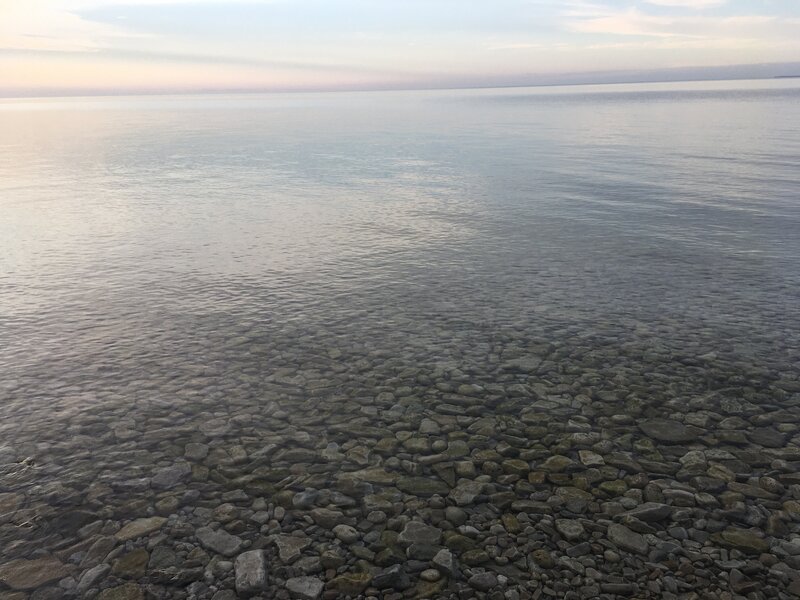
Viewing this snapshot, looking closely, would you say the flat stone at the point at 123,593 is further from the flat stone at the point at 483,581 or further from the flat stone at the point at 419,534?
the flat stone at the point at 483,581

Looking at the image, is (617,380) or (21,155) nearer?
(617,380)

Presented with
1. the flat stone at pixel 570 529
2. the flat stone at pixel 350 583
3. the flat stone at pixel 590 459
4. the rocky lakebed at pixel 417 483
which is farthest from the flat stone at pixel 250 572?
the flat stone at pixel 590 459

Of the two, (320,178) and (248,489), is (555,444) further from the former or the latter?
(320,178)

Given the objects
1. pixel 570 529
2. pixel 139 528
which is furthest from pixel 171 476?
pixel 570 529

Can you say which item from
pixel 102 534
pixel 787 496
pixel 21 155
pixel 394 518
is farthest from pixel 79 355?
pixel 21 155

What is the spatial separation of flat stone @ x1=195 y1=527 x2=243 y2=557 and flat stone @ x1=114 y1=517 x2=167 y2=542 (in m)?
0.66

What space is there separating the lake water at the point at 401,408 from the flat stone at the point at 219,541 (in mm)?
43

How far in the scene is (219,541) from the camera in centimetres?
845

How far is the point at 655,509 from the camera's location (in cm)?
895

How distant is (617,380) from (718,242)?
15.5 metres

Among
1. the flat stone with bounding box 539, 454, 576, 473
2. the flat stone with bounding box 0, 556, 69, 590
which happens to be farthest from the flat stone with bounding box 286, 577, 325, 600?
the flat stone with bounding box 539, 454, 576, 473

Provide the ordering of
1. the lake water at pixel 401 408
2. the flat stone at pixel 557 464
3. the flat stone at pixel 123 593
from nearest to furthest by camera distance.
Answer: the flat stone at pixel 123 593
the lake water at pixel 401 408
the flat stone at pixel 557 464

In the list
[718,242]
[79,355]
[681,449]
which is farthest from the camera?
[718,242]

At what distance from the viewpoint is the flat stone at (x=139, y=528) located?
8.54 m
